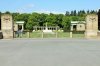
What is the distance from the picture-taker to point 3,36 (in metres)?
39.5

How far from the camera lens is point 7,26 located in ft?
131

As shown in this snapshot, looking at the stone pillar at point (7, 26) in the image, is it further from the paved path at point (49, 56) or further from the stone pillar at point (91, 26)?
the paved path at point (49, 56)

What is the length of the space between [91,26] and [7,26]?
11.1 metres

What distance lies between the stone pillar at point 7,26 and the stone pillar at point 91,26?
32.8 feet

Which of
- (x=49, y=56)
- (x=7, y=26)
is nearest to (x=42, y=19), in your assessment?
(x=7, y=26)

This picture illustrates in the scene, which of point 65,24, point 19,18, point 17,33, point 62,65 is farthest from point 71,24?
point 62,65

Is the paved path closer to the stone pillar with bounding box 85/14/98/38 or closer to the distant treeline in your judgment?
the stone pillar with bounding box 85/14/98/38

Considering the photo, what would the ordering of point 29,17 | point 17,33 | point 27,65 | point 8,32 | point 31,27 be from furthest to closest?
point 29,17, point 31,27, point 17,33, point 8,32, point 27,65

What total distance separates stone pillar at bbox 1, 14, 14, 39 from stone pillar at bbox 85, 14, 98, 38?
32.8 ft

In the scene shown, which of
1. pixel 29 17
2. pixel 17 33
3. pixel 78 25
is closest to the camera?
pixel 17 33

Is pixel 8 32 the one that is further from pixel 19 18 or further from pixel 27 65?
pixel 19 18

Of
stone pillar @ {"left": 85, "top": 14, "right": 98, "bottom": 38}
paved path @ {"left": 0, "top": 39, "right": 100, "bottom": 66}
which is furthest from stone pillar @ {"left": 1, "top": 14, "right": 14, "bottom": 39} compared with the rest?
paved path @ {"left": 0, "top": 39, "right": 100, "bottom": 66}

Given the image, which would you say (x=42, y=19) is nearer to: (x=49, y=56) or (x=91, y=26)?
(x=91, y=26)

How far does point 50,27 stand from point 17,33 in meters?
81.2
